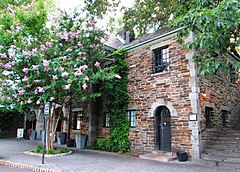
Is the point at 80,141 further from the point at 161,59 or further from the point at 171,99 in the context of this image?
the point at 161,59

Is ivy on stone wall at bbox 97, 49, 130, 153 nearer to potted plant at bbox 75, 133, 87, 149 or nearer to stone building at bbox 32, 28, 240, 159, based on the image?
stone building at bbox 32, 28, 240, 159

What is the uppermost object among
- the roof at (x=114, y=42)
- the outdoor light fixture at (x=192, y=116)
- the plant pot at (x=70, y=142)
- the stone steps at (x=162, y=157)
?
the roof at (x=114, y=42)

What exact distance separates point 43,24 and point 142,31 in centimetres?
741

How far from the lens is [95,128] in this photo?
1216 centimetres

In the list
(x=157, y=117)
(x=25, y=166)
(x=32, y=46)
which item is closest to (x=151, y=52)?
(x=157, y=117)

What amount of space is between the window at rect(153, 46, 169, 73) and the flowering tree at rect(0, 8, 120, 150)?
237 centimetres

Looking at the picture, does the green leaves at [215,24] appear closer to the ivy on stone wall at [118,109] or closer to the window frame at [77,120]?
the ivy on stone wall at [118,109]

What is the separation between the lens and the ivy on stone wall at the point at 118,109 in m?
10.4

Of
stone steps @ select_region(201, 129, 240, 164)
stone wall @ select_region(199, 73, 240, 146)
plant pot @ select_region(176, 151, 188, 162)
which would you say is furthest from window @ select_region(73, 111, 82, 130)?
stone steps @ select_region(201, 129, 240, 164)

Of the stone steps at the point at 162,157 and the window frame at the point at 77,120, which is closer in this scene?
the stone steps at the point at 162,157

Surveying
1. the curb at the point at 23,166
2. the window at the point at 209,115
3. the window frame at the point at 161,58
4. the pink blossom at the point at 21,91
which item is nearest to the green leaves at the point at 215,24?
the window frame at the point at 161,58

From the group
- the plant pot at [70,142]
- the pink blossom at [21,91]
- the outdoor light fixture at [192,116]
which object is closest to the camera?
the outdoor light fixture at [192,116]

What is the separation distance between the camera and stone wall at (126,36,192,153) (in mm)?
8414

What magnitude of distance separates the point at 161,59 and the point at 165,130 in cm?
346
